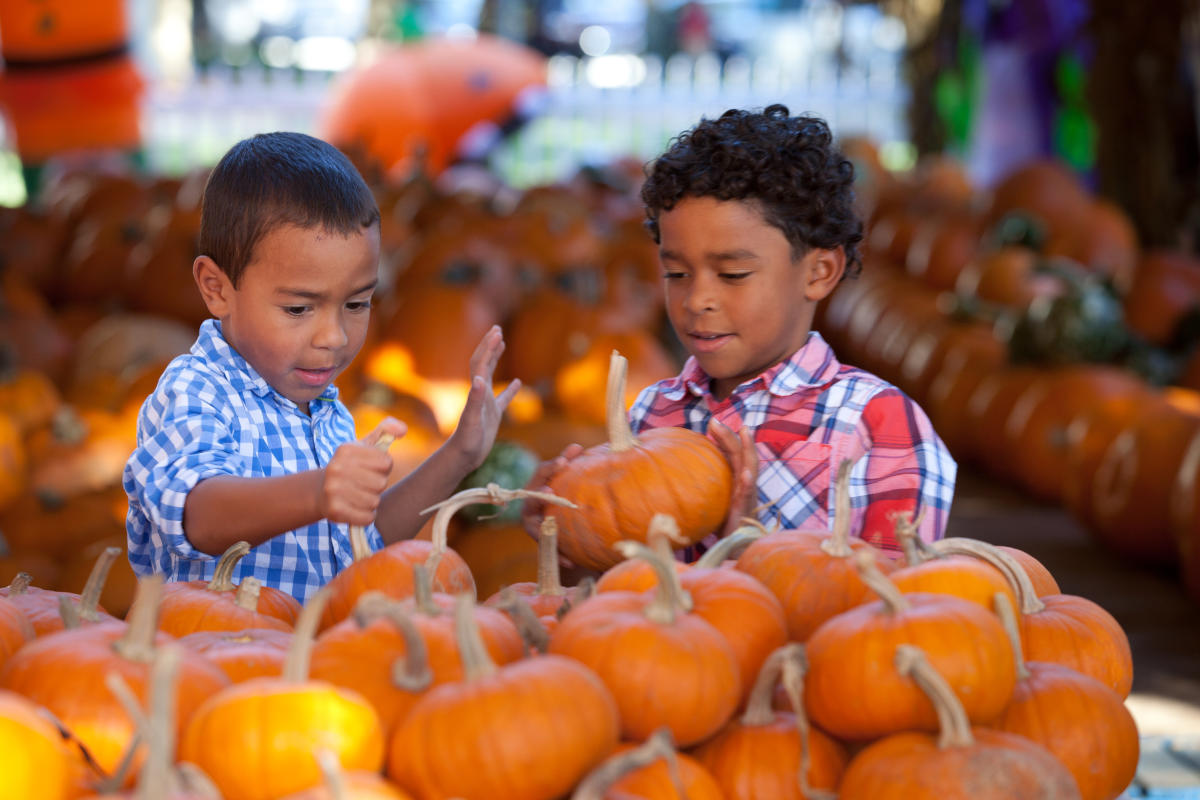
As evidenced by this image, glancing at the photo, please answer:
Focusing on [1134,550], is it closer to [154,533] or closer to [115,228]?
[154,533]

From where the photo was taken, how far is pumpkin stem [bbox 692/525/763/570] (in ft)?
5.36

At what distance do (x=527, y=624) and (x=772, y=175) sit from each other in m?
1.07

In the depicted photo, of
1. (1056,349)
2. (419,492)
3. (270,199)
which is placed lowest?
(1056,349)

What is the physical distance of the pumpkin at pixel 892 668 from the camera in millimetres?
1354

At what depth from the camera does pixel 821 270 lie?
232cm

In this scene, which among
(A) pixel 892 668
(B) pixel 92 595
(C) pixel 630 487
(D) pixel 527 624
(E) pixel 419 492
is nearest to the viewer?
(A) pixel 892 668

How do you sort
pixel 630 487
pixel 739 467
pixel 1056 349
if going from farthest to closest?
pixel 1056 349
pixel 739 467
pixel 630 487

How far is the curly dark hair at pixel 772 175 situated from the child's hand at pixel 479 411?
45 centimetres

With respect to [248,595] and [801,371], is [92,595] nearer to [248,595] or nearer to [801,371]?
[248,595]

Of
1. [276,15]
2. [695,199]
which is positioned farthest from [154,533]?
[276,15]

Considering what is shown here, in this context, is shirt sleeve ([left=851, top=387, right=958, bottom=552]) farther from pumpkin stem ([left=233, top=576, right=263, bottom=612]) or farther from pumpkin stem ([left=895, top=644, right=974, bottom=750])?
pumpkin stem ([left=233, top=576, right=263, bottom=612])

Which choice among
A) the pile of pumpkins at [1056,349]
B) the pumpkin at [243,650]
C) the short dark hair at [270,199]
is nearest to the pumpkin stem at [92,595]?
the pumpkin at [243,650]

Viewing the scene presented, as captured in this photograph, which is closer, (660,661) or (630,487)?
(660,661)

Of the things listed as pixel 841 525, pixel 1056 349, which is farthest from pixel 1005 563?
pixel 1056 349
